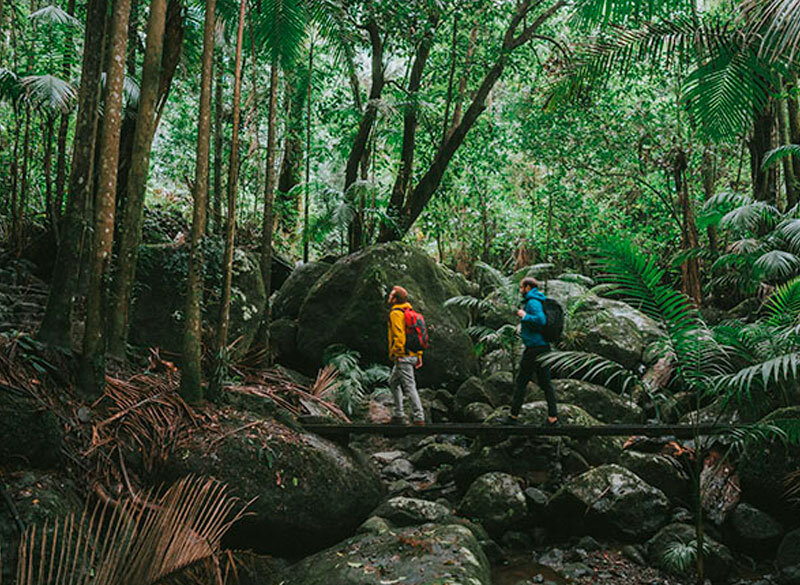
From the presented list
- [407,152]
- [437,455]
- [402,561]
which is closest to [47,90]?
[402,561]

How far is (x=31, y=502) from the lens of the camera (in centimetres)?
313

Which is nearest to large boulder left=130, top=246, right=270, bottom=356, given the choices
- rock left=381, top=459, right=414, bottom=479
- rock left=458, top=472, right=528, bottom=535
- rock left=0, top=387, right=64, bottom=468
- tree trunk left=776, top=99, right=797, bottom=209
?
rock left=381, top=459, right=414, bottom=479

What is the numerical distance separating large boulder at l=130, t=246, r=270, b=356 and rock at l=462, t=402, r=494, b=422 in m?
3.23

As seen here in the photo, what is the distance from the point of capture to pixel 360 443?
7785 millimetres

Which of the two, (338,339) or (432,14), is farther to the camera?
(432,14)

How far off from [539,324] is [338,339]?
167 inches

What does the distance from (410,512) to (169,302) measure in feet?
15.0

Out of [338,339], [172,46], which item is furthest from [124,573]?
[338,339]

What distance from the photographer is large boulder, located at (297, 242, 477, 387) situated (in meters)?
9.75

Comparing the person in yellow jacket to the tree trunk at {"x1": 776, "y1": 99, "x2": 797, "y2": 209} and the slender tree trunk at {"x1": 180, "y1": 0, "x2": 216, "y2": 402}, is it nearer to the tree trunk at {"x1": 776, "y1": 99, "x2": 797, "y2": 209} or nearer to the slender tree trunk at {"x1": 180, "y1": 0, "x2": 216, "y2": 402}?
the slender tree trunk at {"x1": 180, "y1": 0, "x2": 216, "y2": 402}

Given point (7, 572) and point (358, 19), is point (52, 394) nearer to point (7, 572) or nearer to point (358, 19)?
point (7, 572)

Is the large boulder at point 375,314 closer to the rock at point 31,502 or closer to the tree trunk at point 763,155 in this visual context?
the tree trunk at point 763,155

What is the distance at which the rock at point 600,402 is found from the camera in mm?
7719

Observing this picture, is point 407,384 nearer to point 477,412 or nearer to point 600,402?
point 477,412
